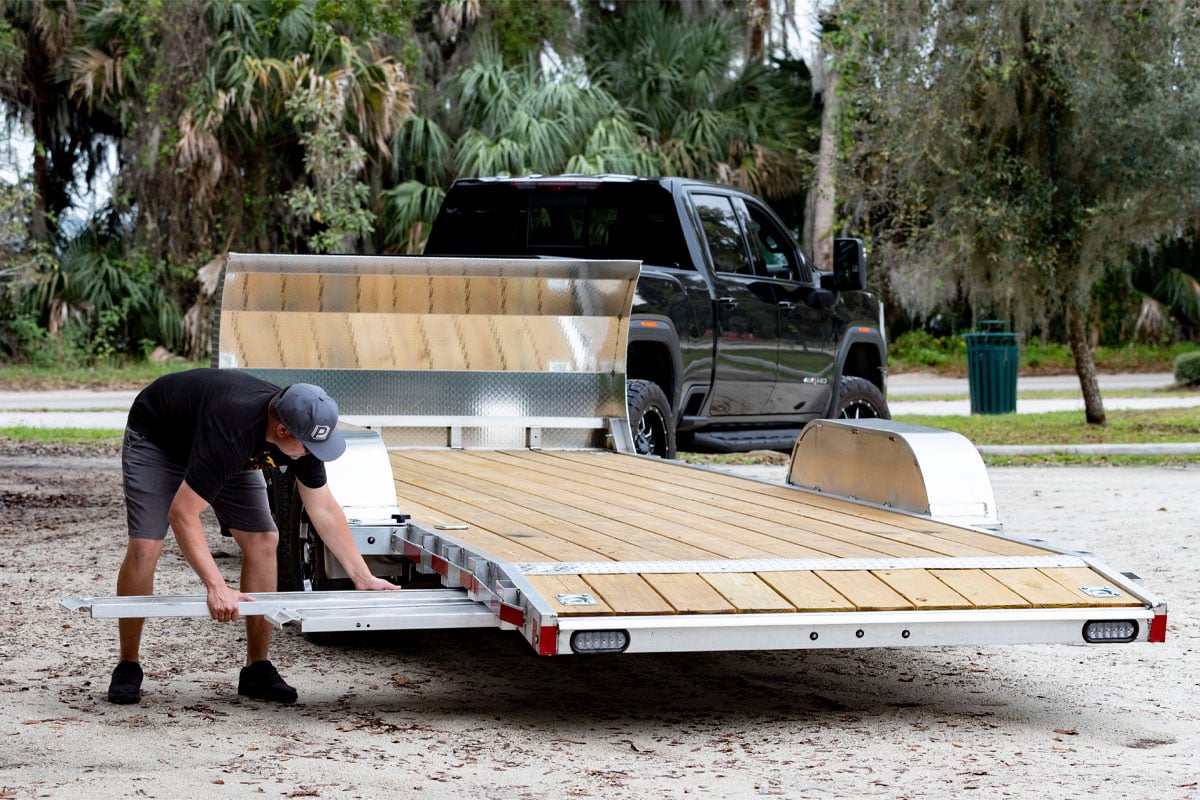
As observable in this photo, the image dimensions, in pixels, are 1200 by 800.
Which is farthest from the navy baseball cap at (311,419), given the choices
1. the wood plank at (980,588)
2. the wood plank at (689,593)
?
the wood plank at (980,588)

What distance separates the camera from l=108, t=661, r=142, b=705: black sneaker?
603cm

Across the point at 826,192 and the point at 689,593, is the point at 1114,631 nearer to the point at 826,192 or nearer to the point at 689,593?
the point at 689,593

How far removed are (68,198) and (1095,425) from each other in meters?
18.4

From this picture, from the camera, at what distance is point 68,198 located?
29.5 m

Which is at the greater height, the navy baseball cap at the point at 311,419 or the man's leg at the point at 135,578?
the navy baseball cap at the point at 311,419

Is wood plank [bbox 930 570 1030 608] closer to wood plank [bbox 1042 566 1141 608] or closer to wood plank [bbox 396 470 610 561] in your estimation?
wood plank [bbox 1042 566 1141 608]

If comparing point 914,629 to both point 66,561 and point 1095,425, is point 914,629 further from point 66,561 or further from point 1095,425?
point 1095,425

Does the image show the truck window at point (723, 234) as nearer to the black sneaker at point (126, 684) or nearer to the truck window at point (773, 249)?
the truck window at point (773, 249)

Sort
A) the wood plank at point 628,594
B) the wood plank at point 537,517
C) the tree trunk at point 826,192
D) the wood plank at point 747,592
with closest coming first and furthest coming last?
the wood plank at point 628,594
the wood plank at point 747,592
the wood plank at point 537,517
the tree trunk at point 826,192

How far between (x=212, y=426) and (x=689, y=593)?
5.53ft

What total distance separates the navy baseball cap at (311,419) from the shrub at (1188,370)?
24058 millimetres

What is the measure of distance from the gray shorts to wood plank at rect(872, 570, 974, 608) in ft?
7.42

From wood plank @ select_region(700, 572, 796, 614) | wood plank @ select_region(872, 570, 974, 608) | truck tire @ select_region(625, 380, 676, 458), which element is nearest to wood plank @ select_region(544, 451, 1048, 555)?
wood plank @ select_region(872, 570, 974, 608)

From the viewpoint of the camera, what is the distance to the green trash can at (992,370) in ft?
70.6
